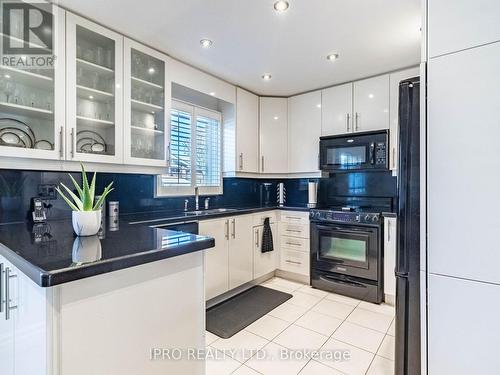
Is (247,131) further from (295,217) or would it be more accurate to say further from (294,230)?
(294,230)

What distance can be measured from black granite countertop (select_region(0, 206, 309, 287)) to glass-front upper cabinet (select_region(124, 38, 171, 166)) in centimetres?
98

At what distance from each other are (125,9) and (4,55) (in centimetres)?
82

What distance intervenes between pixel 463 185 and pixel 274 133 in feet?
9.41

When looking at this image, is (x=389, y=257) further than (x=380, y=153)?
No

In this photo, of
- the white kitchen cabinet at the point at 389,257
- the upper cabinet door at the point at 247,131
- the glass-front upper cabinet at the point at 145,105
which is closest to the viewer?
the glass-front upper cabinet at the point at 145,105

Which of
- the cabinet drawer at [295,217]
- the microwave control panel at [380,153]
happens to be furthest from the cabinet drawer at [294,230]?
the microwave control panel at [380,153]

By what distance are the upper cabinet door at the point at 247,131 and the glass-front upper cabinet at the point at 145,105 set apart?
1027 millimetres

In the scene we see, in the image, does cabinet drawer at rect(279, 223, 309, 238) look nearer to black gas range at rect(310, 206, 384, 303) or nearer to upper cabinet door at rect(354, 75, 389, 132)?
black gas range at rect(310, 206, 384, 303)

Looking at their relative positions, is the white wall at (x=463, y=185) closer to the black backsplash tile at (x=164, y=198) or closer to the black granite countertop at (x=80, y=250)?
the black granite countertop at (x=80, y=250)

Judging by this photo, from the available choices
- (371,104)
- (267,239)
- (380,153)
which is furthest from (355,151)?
(267,239)

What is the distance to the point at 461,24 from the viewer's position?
0.89 meters

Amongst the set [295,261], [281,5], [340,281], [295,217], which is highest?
[281,5]

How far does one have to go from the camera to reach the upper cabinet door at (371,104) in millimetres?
2887

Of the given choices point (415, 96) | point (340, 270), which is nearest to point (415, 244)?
point (415, 96)
